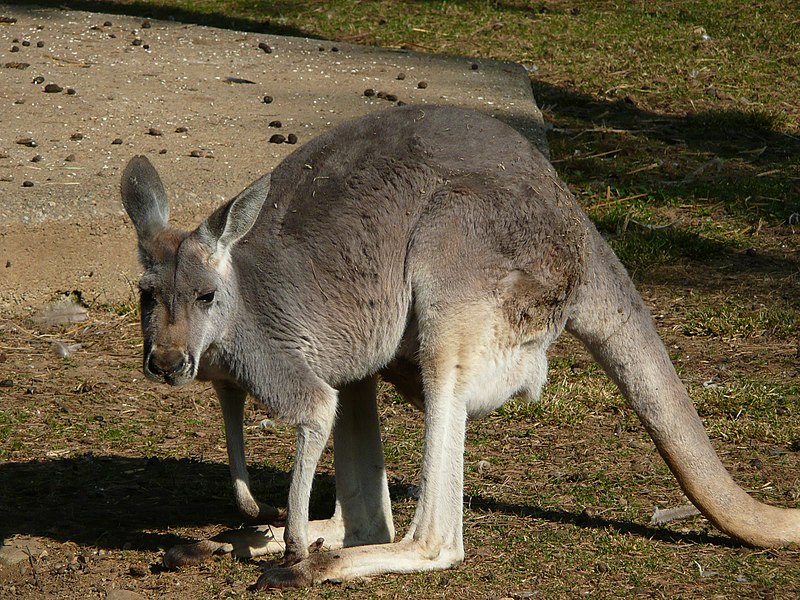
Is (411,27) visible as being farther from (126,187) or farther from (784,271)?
(126,187)

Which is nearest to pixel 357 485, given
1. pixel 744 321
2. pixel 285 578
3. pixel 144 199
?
pixel 285 578

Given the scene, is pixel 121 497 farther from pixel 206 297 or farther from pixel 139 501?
pixel 206 297

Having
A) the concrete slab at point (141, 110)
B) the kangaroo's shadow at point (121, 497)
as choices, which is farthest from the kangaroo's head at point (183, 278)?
the concrete slab at point (141, 110)

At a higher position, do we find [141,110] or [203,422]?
[141,110]

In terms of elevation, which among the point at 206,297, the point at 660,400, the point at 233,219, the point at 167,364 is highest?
the point at 233,219

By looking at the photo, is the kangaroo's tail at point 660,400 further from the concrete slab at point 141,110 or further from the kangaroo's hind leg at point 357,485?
the concrete slab at point 141,110

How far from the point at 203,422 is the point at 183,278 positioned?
1.68 m

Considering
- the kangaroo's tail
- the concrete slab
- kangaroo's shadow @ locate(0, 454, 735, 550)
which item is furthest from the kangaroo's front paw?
the concrete slab

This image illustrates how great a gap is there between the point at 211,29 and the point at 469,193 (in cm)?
530

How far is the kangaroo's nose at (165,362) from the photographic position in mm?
3266

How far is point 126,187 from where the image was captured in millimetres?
3629

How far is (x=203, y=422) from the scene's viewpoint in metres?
4.96

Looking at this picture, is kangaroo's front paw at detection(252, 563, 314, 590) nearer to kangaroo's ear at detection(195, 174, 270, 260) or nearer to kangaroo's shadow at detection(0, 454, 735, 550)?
kangaroo's shadow at detection(0, 454, 735, 550)

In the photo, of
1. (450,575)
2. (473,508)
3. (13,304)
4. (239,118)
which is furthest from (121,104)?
(450,575)
